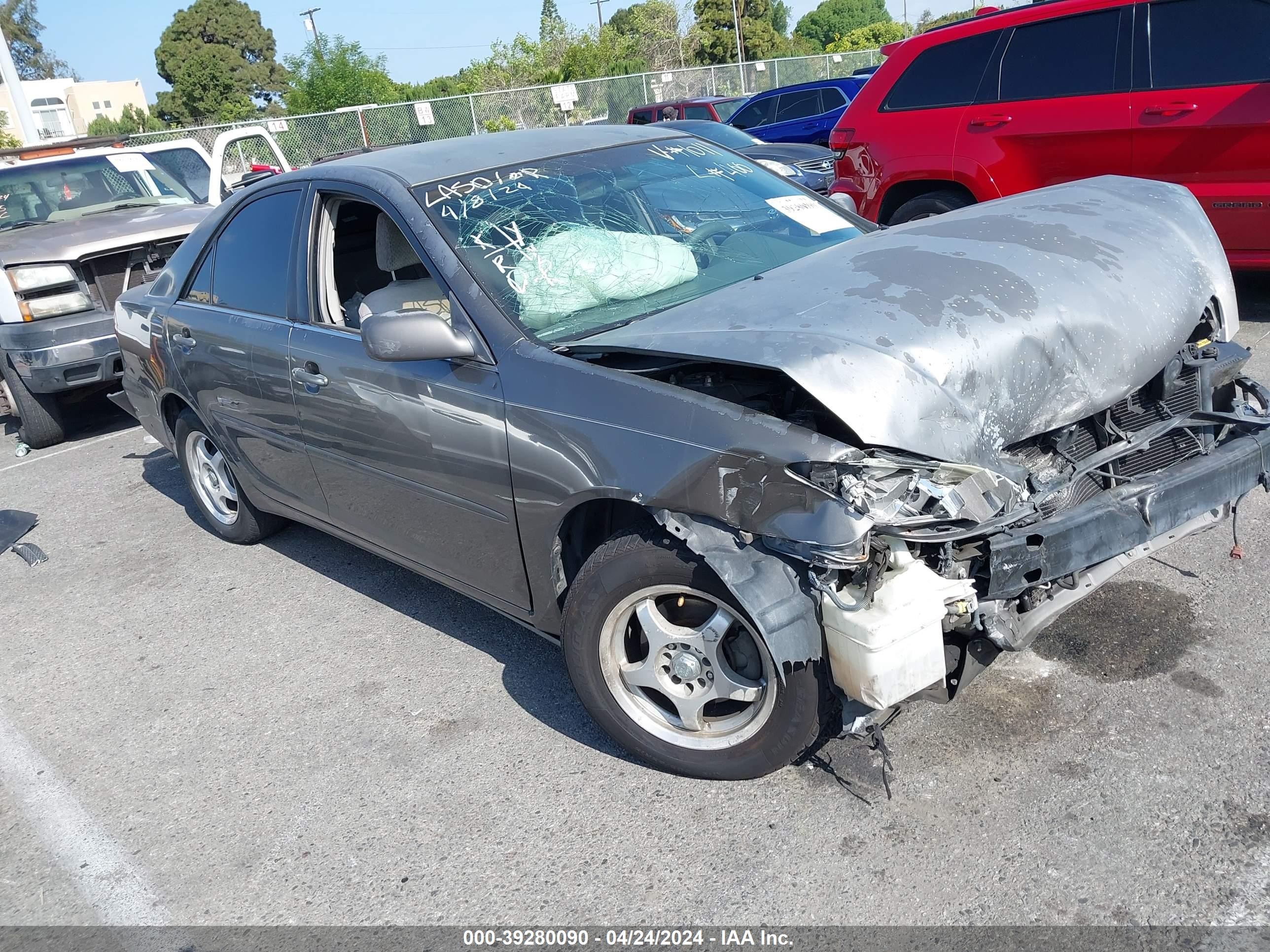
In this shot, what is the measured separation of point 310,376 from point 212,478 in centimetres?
170

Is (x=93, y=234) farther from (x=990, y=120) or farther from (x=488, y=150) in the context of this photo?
(x=990, y=120)

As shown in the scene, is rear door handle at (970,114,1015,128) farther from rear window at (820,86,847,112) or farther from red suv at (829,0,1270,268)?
rear window at (820,86,847,112)

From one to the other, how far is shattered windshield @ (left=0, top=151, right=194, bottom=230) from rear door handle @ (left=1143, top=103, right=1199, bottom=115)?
7214 mm

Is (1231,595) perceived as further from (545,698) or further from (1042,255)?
(545,698)

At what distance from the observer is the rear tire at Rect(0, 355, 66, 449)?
7363 mm

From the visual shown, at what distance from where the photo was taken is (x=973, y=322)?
9.11 feet

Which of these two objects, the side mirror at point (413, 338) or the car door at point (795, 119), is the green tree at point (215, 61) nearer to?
the car door at point (795, 119)

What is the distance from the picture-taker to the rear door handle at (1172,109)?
5969 millimetres

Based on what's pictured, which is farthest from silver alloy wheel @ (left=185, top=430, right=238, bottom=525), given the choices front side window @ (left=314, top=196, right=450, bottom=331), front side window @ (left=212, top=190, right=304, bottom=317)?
front side window @ (left=314, top=196, right=450, bottom=331)

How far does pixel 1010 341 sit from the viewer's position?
2766 mm

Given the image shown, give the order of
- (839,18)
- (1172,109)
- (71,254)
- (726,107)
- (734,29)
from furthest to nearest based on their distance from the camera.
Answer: (839,18) < (734,29) < (726,107) < (71,254) < (1172,109)

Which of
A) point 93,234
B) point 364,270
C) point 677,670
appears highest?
point 93,234

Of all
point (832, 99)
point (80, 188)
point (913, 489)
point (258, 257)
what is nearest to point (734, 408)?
point (913, 489)

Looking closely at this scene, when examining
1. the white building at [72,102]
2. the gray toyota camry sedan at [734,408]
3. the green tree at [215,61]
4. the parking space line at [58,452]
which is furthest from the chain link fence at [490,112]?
the green tree at [215,61]
